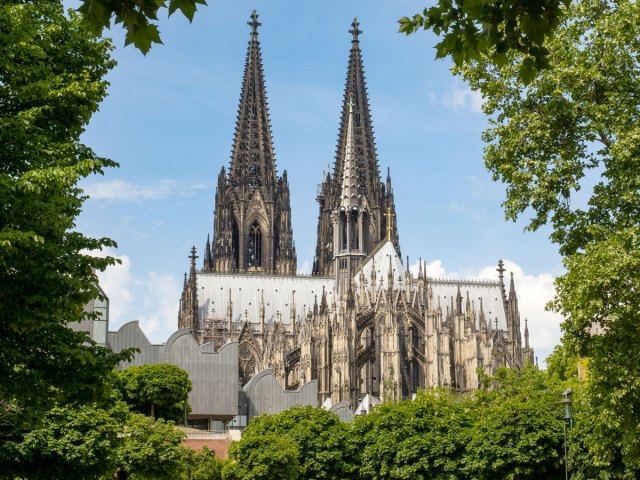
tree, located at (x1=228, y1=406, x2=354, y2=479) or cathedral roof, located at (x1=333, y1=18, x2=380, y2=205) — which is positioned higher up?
cathedral roof, located at (x1=333, y1=18, x2=380, y2=205)

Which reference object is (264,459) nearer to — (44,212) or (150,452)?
(150,452)

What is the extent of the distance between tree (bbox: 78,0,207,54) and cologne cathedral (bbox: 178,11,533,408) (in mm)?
61138

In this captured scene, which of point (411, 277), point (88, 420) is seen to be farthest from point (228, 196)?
point (88, 420)

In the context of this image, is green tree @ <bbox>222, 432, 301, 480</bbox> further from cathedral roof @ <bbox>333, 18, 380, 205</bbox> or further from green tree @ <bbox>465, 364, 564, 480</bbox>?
cathedral roof @ <bbox>333, 18, 380, 205</bbox>

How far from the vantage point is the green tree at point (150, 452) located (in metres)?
38.5

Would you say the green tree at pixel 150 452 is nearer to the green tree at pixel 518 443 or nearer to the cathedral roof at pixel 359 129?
the green tree at pixel 518 443

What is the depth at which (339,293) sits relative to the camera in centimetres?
9244

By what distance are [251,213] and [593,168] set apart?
9068 centimetres

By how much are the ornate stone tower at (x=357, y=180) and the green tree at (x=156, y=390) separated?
169ft

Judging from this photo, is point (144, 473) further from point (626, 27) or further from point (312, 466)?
point (626, 27)

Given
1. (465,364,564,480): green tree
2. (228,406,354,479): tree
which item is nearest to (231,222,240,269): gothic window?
(228,406,354,479): tree

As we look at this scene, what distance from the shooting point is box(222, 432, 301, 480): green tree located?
141ft

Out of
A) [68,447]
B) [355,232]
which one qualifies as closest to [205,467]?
[68,447]

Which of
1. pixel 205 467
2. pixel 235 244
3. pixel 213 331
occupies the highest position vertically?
pixel 235 244
